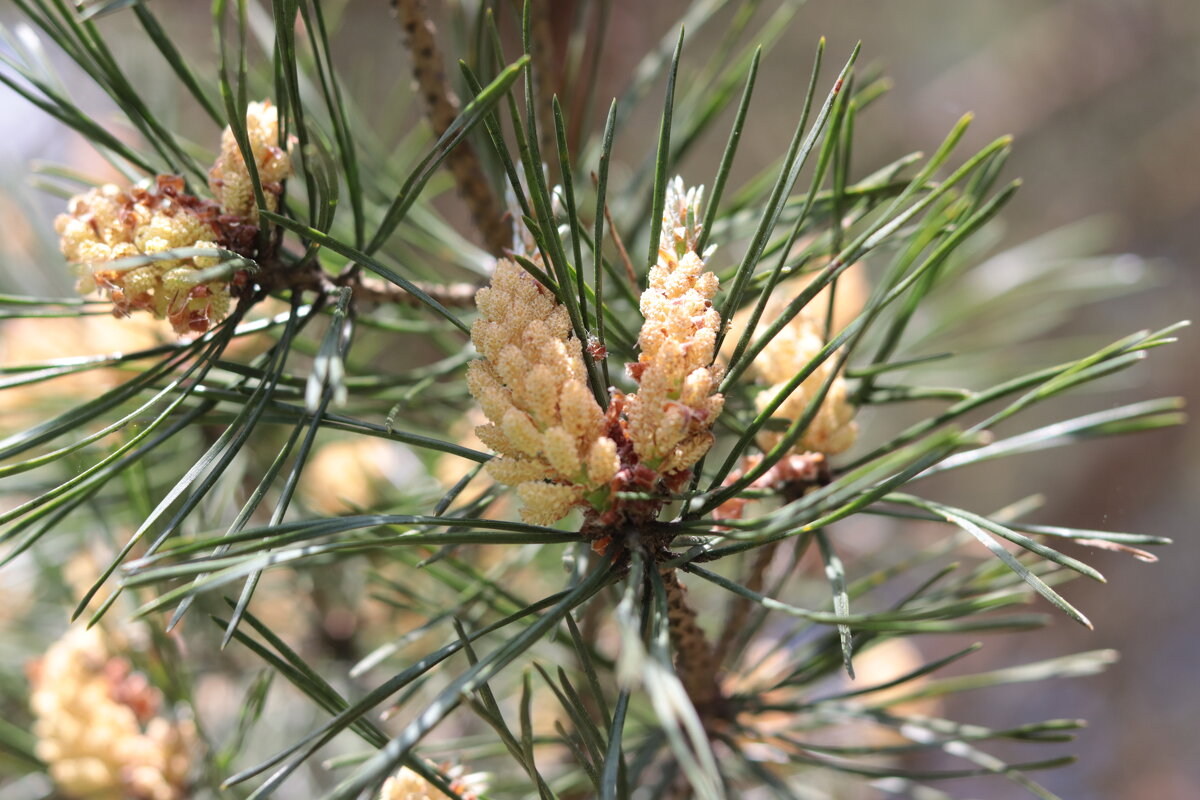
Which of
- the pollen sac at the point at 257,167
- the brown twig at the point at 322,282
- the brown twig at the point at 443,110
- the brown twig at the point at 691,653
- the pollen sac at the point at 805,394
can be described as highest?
the brown twig at the point at 443,110

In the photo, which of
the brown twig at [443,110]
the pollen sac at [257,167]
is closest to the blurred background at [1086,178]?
the brown twig at [443,110]

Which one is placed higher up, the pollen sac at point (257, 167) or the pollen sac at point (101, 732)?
the pollen sac at point (257, 167)

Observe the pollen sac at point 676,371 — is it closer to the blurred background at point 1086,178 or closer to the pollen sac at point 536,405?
the pollen sac at point 536,405

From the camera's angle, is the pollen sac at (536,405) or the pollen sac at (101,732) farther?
the pollen sac at (101,732)

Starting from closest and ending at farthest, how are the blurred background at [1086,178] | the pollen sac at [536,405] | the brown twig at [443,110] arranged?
1. the pollen sac at [536,405]
2. the brown twig at [443,110]
3. the blurred background at [1086,178]

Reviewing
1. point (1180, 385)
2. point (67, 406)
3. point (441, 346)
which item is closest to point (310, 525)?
point (441, 346)

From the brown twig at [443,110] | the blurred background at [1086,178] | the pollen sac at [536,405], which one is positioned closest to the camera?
the pollen sac at [536,405]

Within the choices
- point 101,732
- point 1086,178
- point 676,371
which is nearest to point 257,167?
point 676,371
